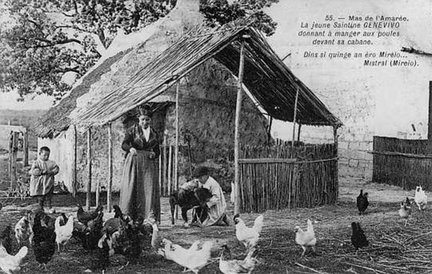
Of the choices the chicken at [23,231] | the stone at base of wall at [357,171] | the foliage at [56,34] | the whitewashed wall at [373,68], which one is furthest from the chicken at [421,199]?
the chicken at [23,231]

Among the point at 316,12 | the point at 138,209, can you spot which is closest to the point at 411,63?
the point at 316,12

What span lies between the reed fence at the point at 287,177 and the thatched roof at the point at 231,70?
0.48 metres

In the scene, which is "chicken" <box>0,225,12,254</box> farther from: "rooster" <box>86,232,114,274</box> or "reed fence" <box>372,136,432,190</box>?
"reed fence" <box>372,136,432,190</box>

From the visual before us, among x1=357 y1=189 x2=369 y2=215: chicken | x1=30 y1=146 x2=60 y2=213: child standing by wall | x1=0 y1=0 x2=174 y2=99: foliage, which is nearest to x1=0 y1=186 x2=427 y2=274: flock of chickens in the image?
x1=30 y1=146 x2=60 y2=213: child standing by wall

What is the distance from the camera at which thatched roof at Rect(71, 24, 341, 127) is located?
484 centimetres

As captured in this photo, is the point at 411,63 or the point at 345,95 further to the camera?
the point at 345,95

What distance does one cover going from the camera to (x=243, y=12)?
521 cm

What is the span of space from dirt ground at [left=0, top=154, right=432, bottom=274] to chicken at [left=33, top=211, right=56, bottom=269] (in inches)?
2.8

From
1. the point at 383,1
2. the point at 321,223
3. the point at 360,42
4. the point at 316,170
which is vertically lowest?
the point at 321,223

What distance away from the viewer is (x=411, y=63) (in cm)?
486

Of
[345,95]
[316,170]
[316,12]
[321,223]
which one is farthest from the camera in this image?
[345,95]

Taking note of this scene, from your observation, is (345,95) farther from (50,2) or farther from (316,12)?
(50,2)

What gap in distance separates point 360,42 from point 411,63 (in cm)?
46

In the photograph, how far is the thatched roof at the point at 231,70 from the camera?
15.9 ft
